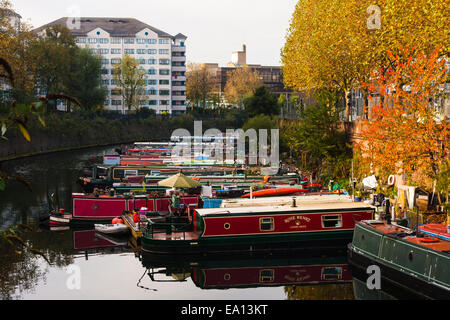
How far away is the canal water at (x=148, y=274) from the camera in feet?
76.7

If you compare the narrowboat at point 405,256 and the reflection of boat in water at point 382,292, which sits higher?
the narrowboat at point 405,256

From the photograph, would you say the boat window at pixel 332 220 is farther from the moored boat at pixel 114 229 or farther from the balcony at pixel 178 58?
the balcony at pixel 178 58

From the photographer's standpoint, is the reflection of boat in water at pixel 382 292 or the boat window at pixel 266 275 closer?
the reflection of boat in water at pixel 382 292

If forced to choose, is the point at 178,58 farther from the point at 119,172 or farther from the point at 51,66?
the point at 119,172

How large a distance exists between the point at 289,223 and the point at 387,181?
29.6 feet

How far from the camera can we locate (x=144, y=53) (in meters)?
157

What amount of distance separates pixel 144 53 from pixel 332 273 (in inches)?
5410

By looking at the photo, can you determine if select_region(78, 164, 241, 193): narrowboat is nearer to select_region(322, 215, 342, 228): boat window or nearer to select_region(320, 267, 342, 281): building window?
select_region(322, 215, 342, 228): boat window

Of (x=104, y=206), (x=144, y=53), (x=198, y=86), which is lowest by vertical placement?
(x=104, y=206)

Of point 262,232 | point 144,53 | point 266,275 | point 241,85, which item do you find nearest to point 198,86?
point 241,85

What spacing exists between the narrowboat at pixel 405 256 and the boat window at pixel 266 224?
4.22m

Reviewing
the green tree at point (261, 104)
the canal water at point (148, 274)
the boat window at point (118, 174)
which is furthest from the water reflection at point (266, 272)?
the green tree at point (261, 104)

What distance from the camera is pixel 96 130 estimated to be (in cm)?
10512

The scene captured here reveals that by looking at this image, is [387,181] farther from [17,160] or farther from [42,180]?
[17,160]
